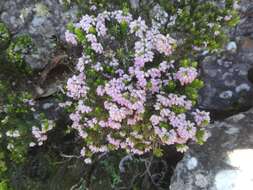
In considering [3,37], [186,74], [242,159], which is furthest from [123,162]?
[3,37]

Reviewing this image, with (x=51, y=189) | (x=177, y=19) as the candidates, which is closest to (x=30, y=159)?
(x=51, y=189)

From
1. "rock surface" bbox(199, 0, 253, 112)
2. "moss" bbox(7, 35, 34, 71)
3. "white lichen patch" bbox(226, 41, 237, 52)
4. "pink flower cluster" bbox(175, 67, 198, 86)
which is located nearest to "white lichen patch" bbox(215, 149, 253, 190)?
"rock surface" bbox(199, 0, 253, 112)

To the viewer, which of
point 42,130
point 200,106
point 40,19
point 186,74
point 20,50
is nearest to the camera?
point 186,74

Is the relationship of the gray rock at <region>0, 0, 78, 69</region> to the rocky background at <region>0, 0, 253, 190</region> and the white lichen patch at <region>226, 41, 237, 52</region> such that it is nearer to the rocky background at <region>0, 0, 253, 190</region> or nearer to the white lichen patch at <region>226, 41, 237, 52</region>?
the rocky background at <region>0, 0, 253, 190</region>

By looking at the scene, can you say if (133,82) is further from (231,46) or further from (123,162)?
(231,46)

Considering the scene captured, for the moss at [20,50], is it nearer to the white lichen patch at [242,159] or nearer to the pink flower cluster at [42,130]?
the pink flower cluster at [42,130]

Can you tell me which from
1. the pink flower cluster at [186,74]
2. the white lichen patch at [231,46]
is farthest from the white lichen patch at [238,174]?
the white lichen patch at [231,46]

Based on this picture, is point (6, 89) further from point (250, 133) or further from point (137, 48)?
point (250, 133)
